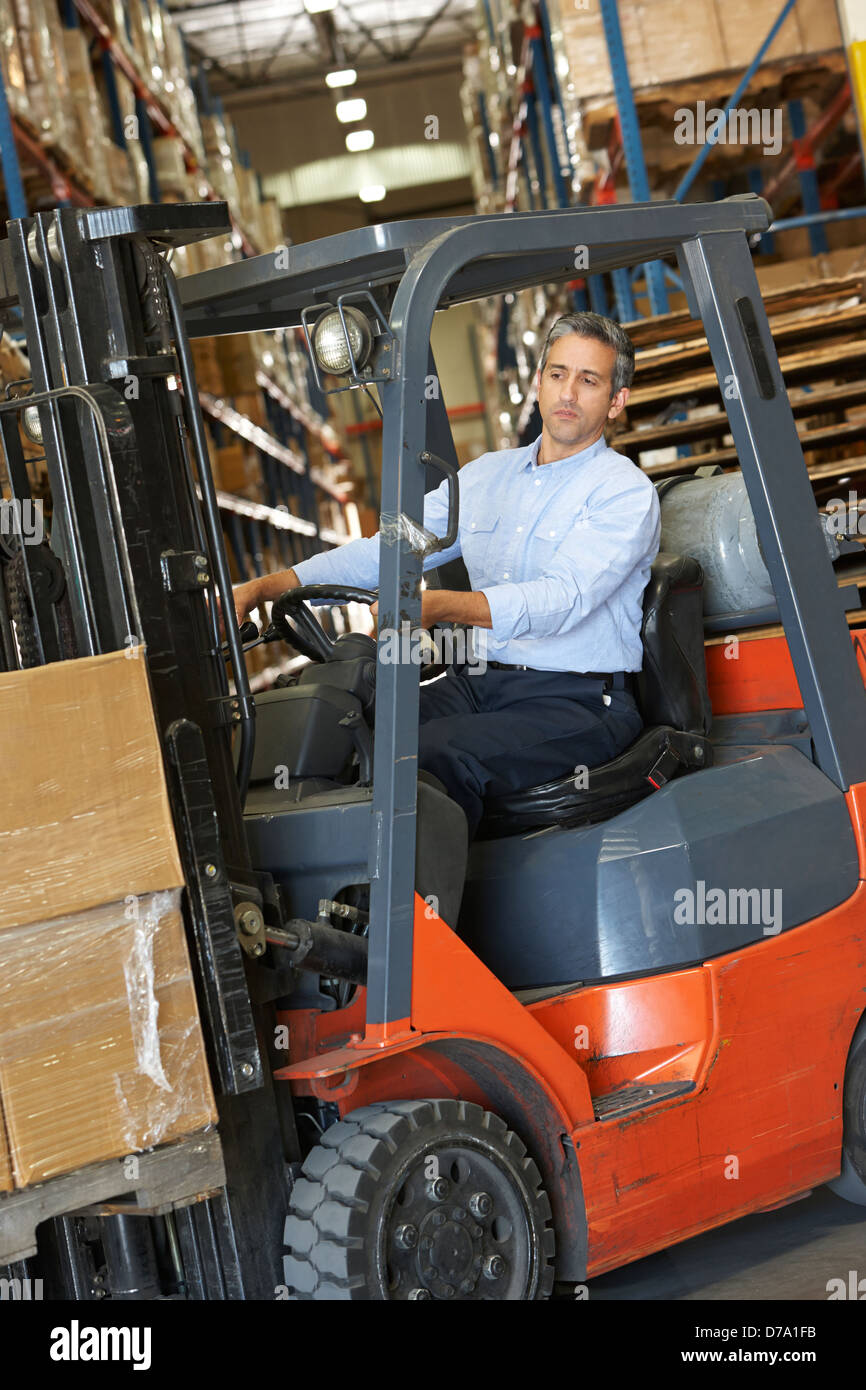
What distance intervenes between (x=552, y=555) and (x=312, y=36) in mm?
19670

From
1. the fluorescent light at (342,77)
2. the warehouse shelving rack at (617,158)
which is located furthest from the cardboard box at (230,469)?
the fluorescent light at (342,77)

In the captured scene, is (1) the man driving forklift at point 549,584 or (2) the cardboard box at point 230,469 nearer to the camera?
(1) the man driving forklift at point 549,584

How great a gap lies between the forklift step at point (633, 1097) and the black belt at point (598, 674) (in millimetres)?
873

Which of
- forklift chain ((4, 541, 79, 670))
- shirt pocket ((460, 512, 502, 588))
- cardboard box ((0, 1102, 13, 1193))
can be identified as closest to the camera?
cardboard box ((0, 1102, 13, 1193))

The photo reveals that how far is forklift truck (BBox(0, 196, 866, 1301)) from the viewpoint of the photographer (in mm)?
2445

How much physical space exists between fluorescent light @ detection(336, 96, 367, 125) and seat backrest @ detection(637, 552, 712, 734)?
70.3 feet

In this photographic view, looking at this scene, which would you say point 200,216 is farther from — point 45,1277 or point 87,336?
point 45,1277

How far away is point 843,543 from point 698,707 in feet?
1.69

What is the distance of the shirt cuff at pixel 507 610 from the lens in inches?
111

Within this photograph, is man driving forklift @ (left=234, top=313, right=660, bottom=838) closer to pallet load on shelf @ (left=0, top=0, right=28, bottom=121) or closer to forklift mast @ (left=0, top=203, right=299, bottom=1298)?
forklift mast @ (left=0, top=203, right=299, bottom=1298)

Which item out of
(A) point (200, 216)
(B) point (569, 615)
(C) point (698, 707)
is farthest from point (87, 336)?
(C) point (698, 707)

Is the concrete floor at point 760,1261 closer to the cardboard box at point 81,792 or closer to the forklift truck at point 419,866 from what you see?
the forklift truck at point 419,866

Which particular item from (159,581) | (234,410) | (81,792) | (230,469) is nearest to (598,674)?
(159,581)

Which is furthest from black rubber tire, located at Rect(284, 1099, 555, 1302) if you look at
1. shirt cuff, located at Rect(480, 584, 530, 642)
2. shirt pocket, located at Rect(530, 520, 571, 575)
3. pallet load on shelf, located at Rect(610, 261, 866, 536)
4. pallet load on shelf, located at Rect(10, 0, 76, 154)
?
pallet load on shelf, located at Rect(10, 0, 76, 154)
